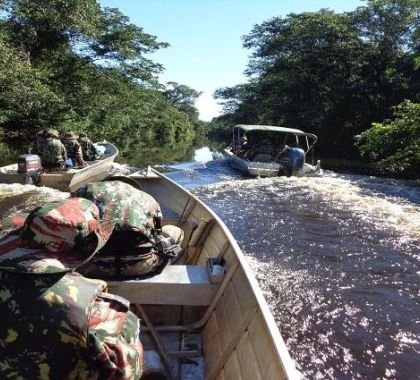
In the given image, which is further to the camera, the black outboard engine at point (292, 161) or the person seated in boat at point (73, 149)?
the black outboard engine at point (292, 161)

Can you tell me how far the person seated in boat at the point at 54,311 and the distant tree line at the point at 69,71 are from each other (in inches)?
631

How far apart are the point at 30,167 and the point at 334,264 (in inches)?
275

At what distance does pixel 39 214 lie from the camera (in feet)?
5.90

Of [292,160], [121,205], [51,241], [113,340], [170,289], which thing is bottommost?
[292,160]

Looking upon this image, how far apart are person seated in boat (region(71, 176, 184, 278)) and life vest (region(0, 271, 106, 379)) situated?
50.6 inches

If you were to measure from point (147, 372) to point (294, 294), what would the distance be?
12.0ft

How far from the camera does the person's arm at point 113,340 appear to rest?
1.73m

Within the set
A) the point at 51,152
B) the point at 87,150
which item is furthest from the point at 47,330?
the point at 87,150

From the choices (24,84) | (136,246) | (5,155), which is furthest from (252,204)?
(5,155)

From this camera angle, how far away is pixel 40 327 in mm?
1616

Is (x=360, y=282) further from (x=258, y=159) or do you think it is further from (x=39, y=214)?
(x=258, y=159)

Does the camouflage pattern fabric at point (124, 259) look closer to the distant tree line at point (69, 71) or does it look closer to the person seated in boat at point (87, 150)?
the person seated in boat at point (87, 150)

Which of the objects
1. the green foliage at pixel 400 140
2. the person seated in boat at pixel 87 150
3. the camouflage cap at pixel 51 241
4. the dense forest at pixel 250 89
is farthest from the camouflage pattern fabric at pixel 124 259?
the dense forest at pixel 250 89

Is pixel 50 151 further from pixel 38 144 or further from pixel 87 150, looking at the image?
pixel 87 150
